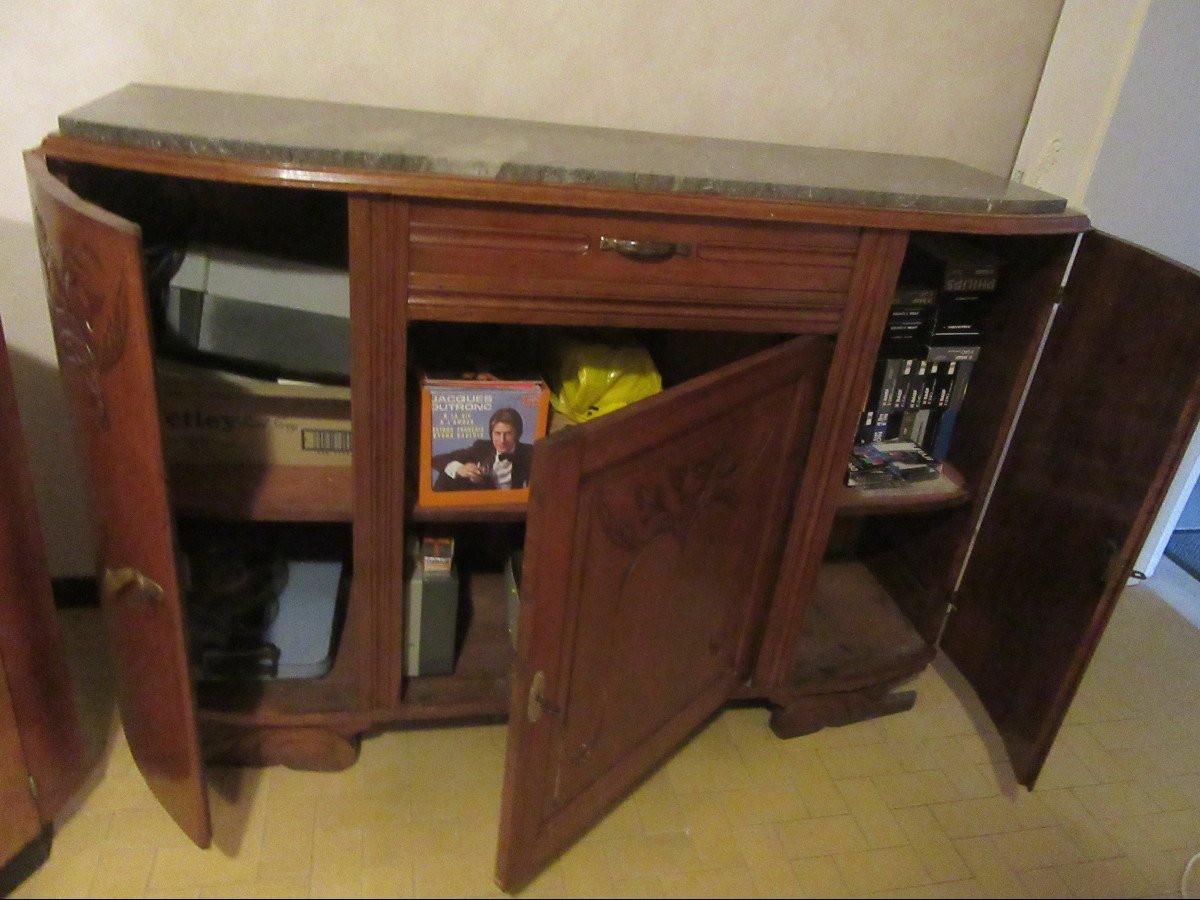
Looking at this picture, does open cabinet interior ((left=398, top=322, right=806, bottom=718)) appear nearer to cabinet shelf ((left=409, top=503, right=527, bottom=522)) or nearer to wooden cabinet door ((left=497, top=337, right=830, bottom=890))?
cabinet shelf ((left=409, top=503, right=527, bottom=522))

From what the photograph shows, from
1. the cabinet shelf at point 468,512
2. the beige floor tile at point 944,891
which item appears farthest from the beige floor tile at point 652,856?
the cabinet shelf at point 468,512

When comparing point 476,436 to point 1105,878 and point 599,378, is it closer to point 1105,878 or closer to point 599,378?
point 599,378

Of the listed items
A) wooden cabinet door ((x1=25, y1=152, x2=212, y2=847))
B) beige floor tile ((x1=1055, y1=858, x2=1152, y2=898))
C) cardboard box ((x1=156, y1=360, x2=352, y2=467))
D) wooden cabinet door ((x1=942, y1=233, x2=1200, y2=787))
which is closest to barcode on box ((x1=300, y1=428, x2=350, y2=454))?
cardboard box ((x1=156, y1=360, x2=352, y2=467))

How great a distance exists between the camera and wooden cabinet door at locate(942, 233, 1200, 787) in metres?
1.16

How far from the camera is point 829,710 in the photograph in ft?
4.97

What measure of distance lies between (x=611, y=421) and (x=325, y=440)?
514 mm

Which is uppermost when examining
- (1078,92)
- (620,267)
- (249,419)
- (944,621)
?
(1078,92)

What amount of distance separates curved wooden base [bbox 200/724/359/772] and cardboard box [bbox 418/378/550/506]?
412mm

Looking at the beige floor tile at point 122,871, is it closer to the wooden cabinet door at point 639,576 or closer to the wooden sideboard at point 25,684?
the wooden sideboard at point 25,684

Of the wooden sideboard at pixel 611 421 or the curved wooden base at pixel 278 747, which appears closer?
the wooden sideboard at pixel 611 421

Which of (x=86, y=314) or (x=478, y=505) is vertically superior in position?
(x=86, y=314)

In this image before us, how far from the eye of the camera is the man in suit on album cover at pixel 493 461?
1.21 metres

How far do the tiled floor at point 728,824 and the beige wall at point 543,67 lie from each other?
64 cm

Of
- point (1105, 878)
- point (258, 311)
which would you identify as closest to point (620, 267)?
point (258, 311)
